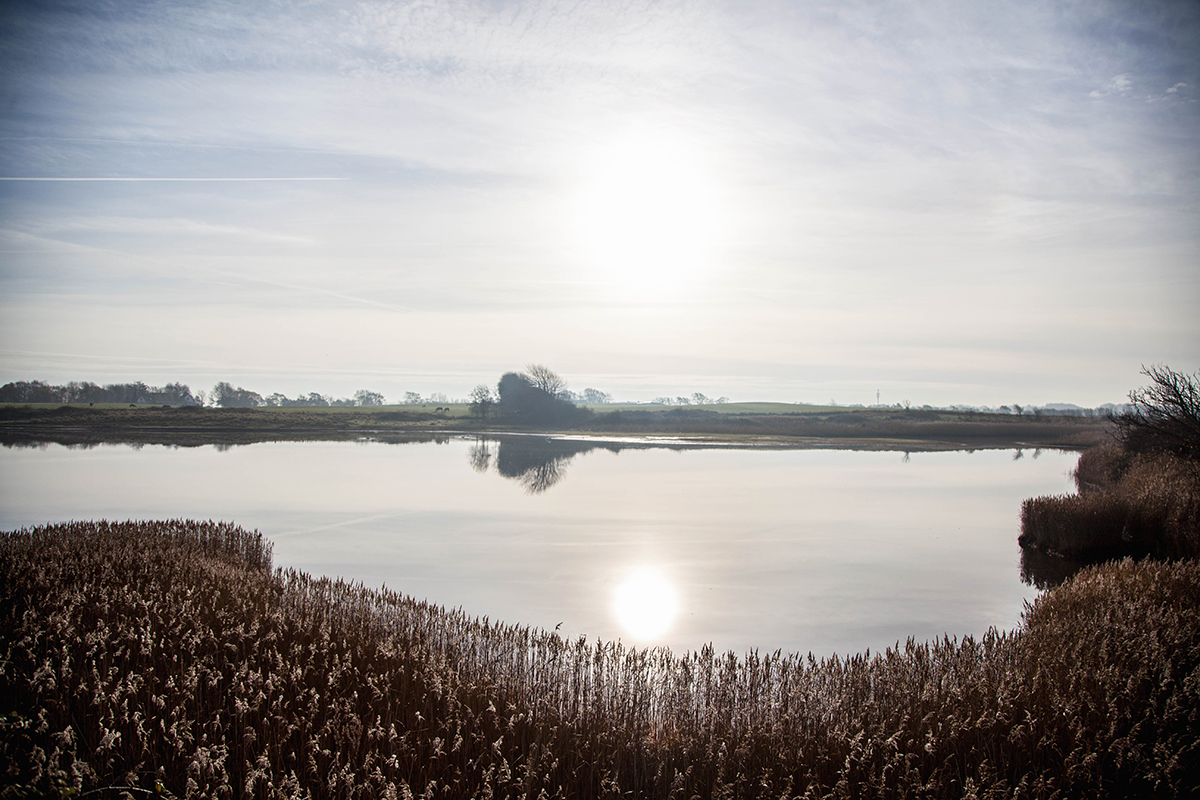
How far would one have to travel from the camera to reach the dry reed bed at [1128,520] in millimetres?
14201

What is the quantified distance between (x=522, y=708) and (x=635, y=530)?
38.6 ft

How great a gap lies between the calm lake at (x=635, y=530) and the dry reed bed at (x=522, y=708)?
7.46 feet

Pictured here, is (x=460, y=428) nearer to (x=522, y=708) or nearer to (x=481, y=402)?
(x=481, y=402)

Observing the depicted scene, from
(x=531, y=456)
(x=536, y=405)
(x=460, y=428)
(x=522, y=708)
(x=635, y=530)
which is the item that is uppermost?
(x=536, y=405)

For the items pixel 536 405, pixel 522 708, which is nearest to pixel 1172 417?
pixel 522 708

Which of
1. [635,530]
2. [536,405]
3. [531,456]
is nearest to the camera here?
[635,530]

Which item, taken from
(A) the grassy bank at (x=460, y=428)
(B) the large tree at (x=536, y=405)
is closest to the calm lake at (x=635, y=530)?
(A) the grassy bank at (x=460, y=428)

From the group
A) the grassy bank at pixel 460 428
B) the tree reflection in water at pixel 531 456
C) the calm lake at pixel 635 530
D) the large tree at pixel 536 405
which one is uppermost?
the large tree at pixel 536 405

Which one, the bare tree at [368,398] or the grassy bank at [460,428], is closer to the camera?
the grassy bank at [460,428]

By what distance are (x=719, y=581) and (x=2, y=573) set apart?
9.98 meters

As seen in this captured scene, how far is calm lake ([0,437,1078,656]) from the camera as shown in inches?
442

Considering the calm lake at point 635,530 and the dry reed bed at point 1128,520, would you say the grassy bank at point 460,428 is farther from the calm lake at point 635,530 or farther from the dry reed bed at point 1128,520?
the dry reed bed at point 1128,520

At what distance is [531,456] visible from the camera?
3994cm

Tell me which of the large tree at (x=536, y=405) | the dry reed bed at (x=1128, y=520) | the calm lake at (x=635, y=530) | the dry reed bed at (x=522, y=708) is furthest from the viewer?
the large tree at (x=536, y=405)
